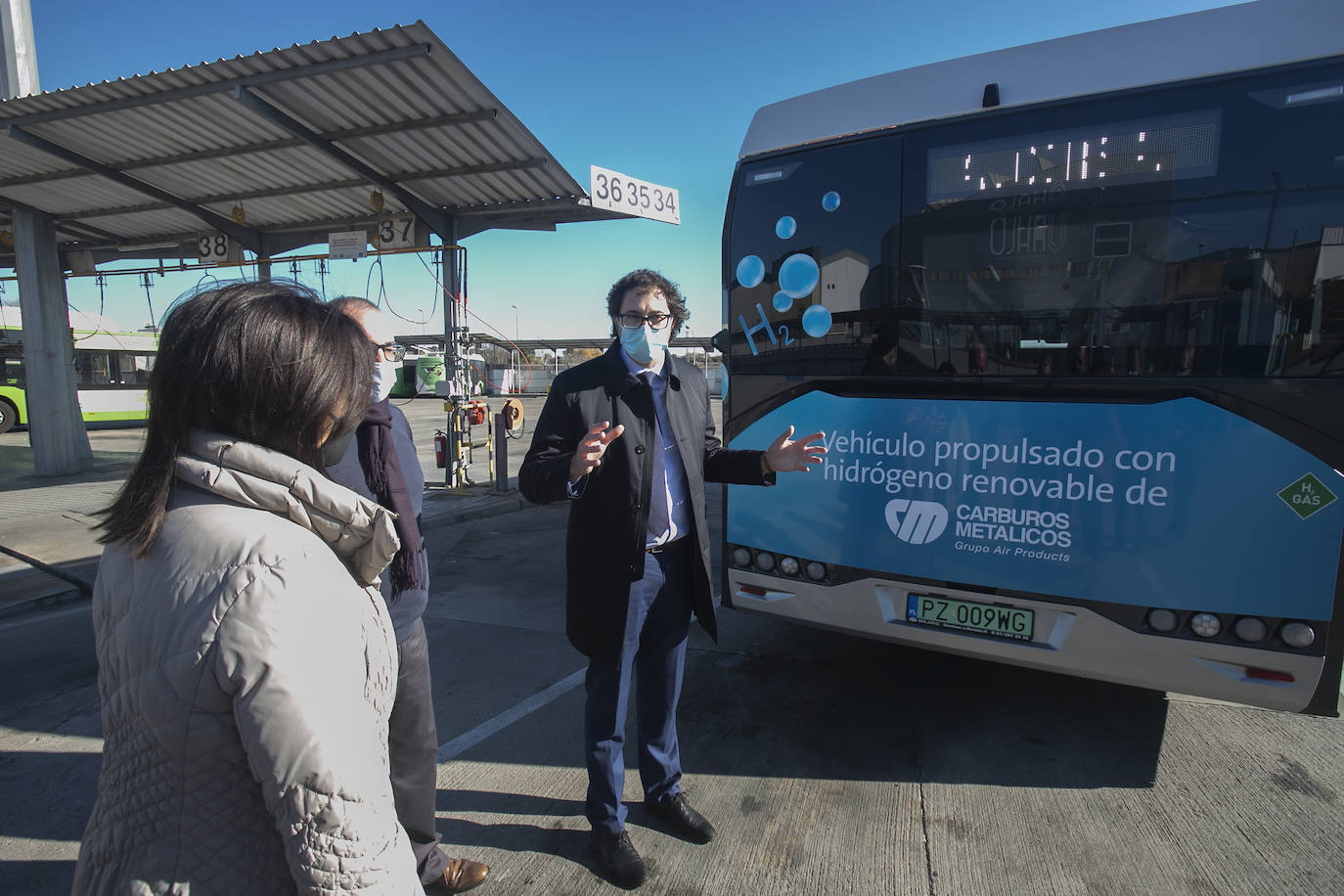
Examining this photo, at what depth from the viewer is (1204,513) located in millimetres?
2902

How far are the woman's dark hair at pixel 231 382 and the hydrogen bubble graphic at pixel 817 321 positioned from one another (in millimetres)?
2972

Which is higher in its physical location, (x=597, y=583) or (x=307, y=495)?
(x=307, y=495)

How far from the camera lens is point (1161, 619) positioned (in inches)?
119

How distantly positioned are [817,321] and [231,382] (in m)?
3.14

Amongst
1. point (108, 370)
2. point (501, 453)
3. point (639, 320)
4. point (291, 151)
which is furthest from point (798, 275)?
point (108, 370)

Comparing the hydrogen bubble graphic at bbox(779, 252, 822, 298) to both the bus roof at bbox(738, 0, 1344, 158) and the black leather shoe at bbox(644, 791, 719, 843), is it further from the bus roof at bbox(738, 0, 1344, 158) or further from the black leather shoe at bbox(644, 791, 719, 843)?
the black leather shoe at bbox(644, 791, 719, 843)

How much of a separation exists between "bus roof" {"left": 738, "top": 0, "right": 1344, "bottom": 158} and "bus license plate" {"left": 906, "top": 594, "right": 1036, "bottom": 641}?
2.39 m

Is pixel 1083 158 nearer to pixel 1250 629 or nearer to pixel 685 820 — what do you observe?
pixel 1250 629

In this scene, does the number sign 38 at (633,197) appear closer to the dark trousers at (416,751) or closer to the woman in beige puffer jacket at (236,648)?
the dark trousers at (416,751)

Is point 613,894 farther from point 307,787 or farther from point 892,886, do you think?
point 307,787

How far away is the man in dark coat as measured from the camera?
256 cm

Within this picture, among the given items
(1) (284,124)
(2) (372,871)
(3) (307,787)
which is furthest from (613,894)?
(1) (284,124)

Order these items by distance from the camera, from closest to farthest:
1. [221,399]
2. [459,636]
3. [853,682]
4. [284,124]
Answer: [221,399] → [853,682] → [459,636] → [284,124]

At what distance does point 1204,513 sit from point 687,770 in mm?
2529
